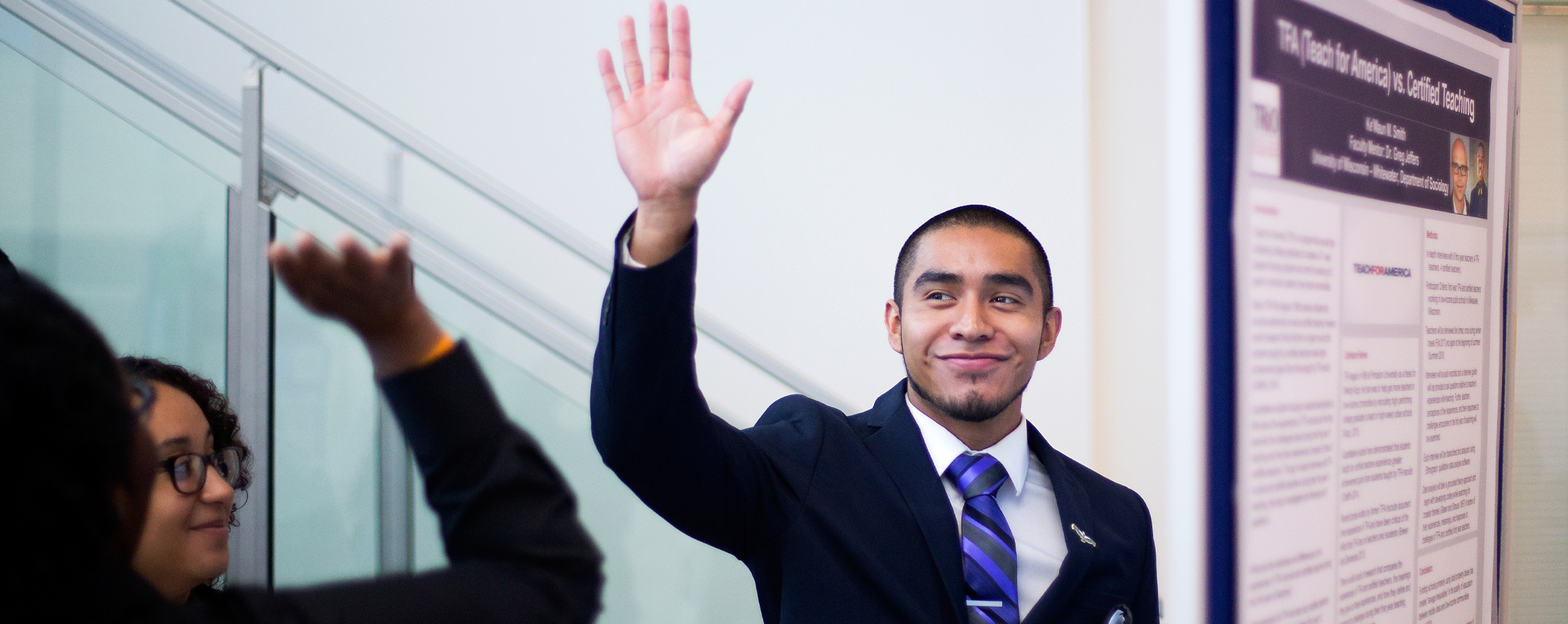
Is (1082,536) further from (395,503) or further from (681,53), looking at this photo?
(395,503)

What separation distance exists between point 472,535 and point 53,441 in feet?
0.84

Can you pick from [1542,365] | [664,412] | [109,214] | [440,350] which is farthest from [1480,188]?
[1542,365]

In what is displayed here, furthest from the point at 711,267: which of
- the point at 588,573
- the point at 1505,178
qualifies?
the point at 588,573

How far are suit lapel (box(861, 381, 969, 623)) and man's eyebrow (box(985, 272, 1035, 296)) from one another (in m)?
0.23

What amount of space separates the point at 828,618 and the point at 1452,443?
32.2 inches

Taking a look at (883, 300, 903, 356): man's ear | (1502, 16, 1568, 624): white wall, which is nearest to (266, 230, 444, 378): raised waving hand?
(883, 300, 903, 356): man's ear

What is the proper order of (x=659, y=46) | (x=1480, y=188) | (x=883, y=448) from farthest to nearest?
(x=883, y=448) < (x=1480, y=188) < (x=659, y=46)

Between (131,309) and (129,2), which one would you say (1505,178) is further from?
(129,2)

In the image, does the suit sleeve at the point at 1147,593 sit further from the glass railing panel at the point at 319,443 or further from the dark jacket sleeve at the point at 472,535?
the glass railing panel at the point at 319,443

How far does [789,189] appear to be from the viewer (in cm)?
293

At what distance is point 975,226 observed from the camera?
1.56 meters

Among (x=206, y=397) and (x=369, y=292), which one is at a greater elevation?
(x=369, y=292)

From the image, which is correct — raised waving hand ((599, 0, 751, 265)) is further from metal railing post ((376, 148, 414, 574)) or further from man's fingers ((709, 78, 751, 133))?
metal railing post ((376, 148, 414, 574))

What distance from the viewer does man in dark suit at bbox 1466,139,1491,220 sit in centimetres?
118
